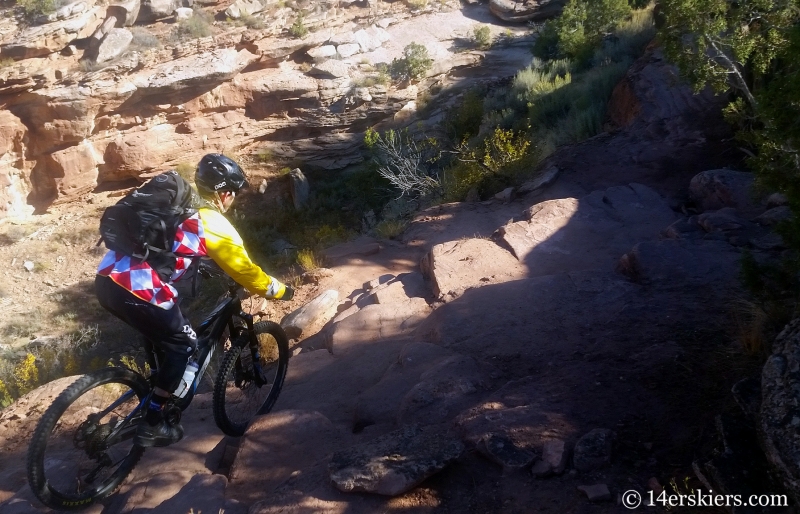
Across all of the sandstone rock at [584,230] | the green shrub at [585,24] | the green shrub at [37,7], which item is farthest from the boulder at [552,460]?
the green shrub at [37,7]

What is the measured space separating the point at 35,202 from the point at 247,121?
6.33 metres

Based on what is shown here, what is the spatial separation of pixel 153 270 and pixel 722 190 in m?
6.62

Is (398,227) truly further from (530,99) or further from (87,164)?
(87,164)

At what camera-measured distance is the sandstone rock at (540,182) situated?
362 inches

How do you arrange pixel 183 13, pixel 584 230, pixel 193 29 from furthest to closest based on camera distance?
1. pixel 183 13
2. pixel 193 29
3. pixel 584 230

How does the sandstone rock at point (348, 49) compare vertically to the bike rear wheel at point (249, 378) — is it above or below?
above

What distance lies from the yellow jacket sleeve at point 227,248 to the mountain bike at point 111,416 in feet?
1.58

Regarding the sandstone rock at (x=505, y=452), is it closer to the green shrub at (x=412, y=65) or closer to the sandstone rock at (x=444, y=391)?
the sandstone rock at (x=444, y=391)

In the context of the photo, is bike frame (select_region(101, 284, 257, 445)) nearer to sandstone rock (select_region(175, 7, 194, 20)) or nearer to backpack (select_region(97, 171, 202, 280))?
backpack (select_region(97, 171, 202, 280))

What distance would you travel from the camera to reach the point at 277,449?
12.3ft

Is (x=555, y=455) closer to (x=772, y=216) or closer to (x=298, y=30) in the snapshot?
(x=772, y=216)

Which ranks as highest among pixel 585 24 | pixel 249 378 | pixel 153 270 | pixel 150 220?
pixel 150 220

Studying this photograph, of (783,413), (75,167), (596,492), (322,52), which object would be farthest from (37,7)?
(783,413)

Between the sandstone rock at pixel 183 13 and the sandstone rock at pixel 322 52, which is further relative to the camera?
the sandstone rock at pixel 183 13
